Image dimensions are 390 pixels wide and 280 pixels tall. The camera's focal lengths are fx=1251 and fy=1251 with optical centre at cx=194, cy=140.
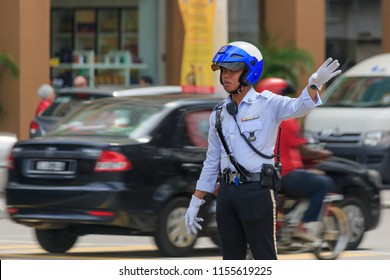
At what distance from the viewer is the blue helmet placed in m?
6.86

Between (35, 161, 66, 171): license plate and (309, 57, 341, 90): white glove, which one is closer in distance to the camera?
(309, 57, 341, 90): white glove

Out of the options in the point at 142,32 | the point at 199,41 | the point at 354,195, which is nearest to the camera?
the point at 354,195

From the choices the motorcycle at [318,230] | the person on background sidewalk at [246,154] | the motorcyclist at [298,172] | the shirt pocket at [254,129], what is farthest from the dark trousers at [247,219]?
the motorcycle at [318,230]

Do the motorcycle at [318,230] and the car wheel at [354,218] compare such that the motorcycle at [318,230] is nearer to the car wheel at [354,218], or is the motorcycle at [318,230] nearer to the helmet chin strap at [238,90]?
the car wheel at [354,218]

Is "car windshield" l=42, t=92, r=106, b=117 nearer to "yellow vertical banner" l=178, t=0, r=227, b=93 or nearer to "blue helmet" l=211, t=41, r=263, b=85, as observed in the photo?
"yellow vertical banner" l=178, t=0, r=227, b=93

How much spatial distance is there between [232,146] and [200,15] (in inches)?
Answer: 677

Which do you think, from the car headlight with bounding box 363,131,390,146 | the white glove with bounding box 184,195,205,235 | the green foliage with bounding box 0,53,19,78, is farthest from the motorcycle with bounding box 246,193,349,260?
the green foliage with bounding box 0,53,19,78

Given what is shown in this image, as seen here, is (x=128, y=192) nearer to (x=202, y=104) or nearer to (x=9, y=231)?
(x=202, y=104)

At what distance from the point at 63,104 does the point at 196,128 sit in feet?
26.2

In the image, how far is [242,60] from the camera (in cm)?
686

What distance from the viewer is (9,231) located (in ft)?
52.3

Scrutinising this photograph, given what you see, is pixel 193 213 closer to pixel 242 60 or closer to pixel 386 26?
pixel 242 60

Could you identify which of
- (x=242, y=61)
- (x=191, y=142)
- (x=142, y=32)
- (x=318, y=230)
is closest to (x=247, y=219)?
(x=242, y=61)

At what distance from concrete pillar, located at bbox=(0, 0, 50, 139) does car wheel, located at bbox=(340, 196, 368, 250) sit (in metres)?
15.5
